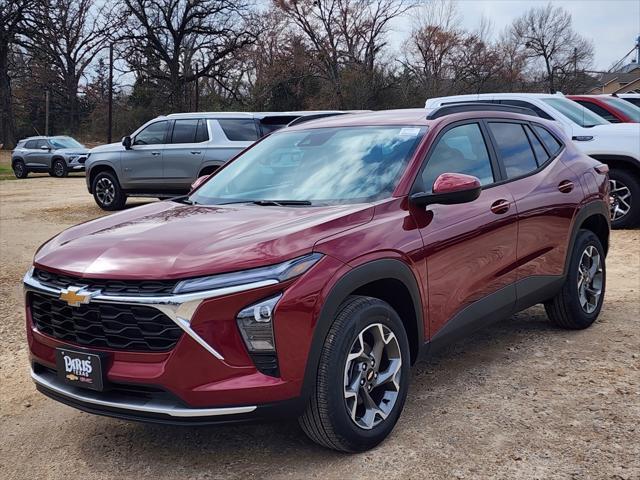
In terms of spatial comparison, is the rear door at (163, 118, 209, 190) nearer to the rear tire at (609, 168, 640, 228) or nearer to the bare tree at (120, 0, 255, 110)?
the rear tire at (609, 168, 640, 228)

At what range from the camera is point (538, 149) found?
16.3 feet

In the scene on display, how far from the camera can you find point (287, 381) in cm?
287

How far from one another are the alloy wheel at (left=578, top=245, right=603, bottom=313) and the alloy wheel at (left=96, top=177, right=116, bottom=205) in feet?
33.4

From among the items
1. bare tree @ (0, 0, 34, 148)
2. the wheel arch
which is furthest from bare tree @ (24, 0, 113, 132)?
the wheel arch

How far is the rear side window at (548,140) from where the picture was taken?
16.6 feet

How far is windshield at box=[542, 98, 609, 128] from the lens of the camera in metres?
10.2

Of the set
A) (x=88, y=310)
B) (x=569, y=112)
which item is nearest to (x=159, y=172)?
(x=569, y=112)

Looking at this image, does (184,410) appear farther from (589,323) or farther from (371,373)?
(589,323)

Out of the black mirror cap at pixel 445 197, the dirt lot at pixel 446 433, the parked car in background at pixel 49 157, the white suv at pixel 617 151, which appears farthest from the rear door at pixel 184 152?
the parked car in background at pixel 49 157

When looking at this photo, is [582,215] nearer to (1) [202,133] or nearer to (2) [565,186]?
(2) [565,186]

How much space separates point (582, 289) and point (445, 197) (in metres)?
2.24

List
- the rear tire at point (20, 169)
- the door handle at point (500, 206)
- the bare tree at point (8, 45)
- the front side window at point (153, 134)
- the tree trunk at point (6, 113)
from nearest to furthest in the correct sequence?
1. the door handle at point (500, 206)
2. the front side window at point (153, 134)
3. the rear tire at point (20, 169)
4. the bare tree at point (8, 45)
5. the tree trunk at point (6, 113)

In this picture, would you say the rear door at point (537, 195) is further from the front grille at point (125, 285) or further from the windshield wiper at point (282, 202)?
the front grille at point (125, 285)

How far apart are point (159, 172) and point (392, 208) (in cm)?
1004
